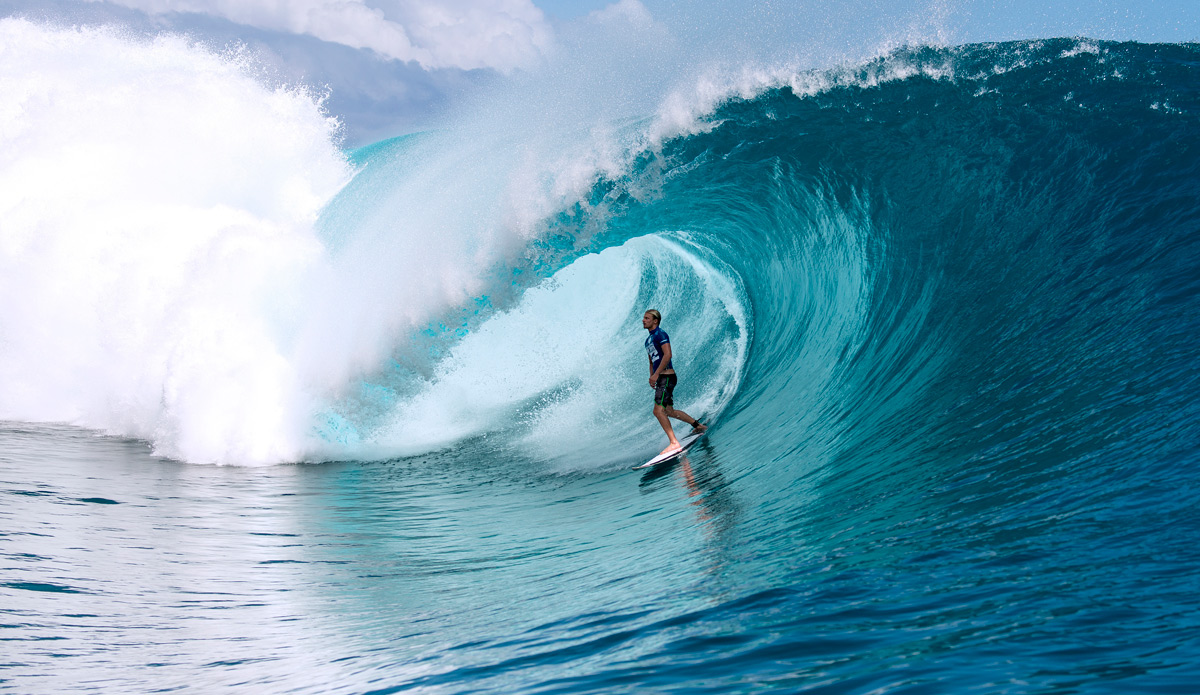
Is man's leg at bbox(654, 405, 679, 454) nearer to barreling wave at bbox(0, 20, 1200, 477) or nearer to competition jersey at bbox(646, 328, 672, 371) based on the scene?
competition jersey at bbox(646, 328, 672, 371)

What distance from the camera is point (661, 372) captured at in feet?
23.7

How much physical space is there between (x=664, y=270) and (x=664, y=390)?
200 inches

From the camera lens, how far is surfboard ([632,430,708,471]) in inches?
283

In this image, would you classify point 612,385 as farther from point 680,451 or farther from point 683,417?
point 680,451

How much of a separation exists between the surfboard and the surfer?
49mm

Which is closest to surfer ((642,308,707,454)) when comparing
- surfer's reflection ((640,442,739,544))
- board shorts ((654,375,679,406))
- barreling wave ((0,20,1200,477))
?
board shorts ((654,375,679,406))

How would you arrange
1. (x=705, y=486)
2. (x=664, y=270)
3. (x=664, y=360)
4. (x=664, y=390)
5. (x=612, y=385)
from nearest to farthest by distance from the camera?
(x=705, y=486)
(x=664, y=360)
(x=664, y=390)
(x=612, y=385)
(x=664, y=270)

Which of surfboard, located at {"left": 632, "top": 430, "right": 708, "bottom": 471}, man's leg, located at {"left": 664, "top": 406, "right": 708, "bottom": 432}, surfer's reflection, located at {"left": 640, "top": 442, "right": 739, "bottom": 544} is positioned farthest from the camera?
man's leg, located at {"left": 664, "top": 406, "right": 708, "bottom": 432}

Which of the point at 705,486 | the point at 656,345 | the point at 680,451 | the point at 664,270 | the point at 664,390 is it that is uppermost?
the point at 664,270

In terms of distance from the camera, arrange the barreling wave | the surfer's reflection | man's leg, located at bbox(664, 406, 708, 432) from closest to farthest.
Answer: the surfer's reflection < the barreling wave < man's leg, located at bbox(664, 406, 708, 432)

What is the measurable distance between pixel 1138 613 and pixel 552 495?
16.3ft

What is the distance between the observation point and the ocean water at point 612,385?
3012 millimetres

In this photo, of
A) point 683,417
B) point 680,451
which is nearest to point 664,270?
point 683,417

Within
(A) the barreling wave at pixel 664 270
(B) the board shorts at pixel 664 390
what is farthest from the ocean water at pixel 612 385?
(B) the board shorts at pixel 664 390
